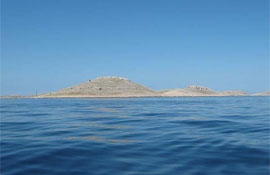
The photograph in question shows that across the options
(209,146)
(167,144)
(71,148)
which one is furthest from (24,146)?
(209,146)

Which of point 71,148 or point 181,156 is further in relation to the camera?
point 71,148

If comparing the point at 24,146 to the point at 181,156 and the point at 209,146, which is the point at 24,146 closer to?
the point at 181,156

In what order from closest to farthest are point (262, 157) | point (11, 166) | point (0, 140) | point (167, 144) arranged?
point (11, 166) < point (262, 157) < point (167, 144) < point (0, 140)

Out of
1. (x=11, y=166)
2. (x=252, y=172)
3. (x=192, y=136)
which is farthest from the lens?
(x=192, y=136)

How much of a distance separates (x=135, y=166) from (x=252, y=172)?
3.73 meters

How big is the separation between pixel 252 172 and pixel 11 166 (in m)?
7.92

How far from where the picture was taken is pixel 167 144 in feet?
42.9

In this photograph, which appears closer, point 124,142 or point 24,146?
point 24,146

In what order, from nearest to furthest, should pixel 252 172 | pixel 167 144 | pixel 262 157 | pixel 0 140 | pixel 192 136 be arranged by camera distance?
pixel 252 172
pixel 262 157
pixel 167 144
pixel 0 140
pixel 192 136

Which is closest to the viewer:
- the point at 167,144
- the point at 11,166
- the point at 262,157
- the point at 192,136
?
the point at 11,166

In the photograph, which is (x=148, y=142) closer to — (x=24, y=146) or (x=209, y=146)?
(x=209, y=146)

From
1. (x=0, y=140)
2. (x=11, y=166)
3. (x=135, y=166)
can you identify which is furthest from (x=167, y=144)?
(x=0, y=140)

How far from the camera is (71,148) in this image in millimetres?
12164

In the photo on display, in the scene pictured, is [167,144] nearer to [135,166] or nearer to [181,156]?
[181,156]
